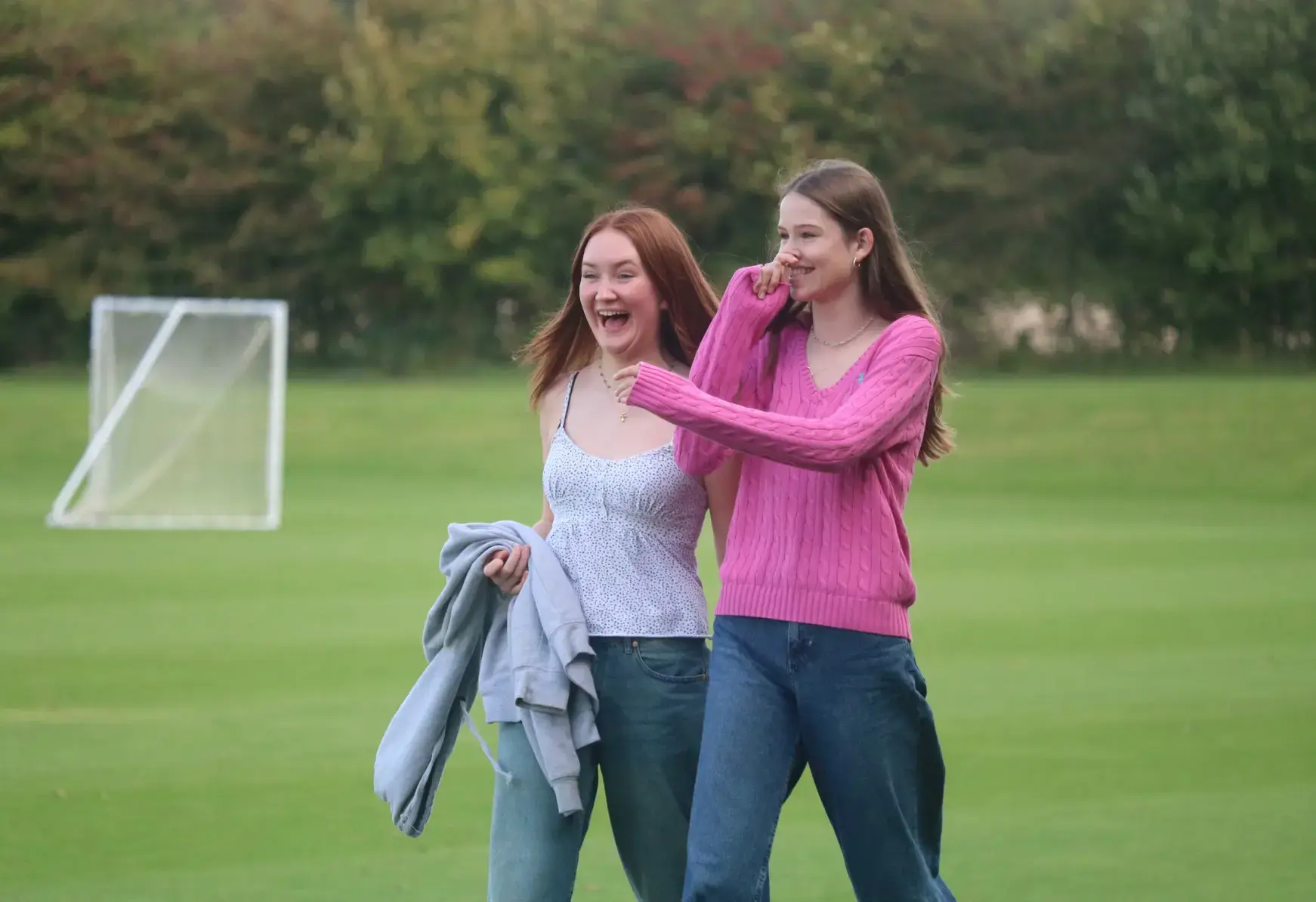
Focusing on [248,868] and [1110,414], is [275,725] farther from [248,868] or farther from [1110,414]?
[1110,414]

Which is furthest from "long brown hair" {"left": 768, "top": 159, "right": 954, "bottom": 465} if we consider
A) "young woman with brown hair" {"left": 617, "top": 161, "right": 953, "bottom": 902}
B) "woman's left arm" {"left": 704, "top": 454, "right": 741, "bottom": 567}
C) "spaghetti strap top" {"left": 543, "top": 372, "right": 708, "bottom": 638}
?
"spaghetti strap top" {"left": 543, "top": 372, "right": 708, "bottom": 638}

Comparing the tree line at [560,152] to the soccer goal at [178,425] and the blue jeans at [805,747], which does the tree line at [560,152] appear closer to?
the soccer goal at [178,425]

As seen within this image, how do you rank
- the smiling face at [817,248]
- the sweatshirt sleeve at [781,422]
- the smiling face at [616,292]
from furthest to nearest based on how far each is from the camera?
1. the smiling face at [616,292]
2. the smiling face at [817,248]
3. the sweatshirt sleeve at [781,422]

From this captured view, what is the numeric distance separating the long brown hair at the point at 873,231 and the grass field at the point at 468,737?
2.38 m

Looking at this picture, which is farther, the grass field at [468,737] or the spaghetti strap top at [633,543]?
the grass field at [468,737]

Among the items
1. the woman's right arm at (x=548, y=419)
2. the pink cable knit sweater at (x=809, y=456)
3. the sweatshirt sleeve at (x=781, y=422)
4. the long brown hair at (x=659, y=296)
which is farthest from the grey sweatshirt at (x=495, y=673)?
the sweatshirt sleeve at (x=781, y=422)

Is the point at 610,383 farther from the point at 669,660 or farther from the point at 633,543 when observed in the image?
the point at 669,660

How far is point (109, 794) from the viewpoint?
22.6ft

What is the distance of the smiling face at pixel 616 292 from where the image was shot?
3934 mm

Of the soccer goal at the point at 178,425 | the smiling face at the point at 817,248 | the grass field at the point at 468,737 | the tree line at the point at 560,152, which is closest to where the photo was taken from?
the smiling face at the point at 817,248

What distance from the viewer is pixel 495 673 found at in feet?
12.9

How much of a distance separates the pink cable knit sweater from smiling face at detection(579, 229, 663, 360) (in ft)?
0.74

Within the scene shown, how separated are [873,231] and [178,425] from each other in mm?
15184

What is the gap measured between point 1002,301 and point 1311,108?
660 cm
